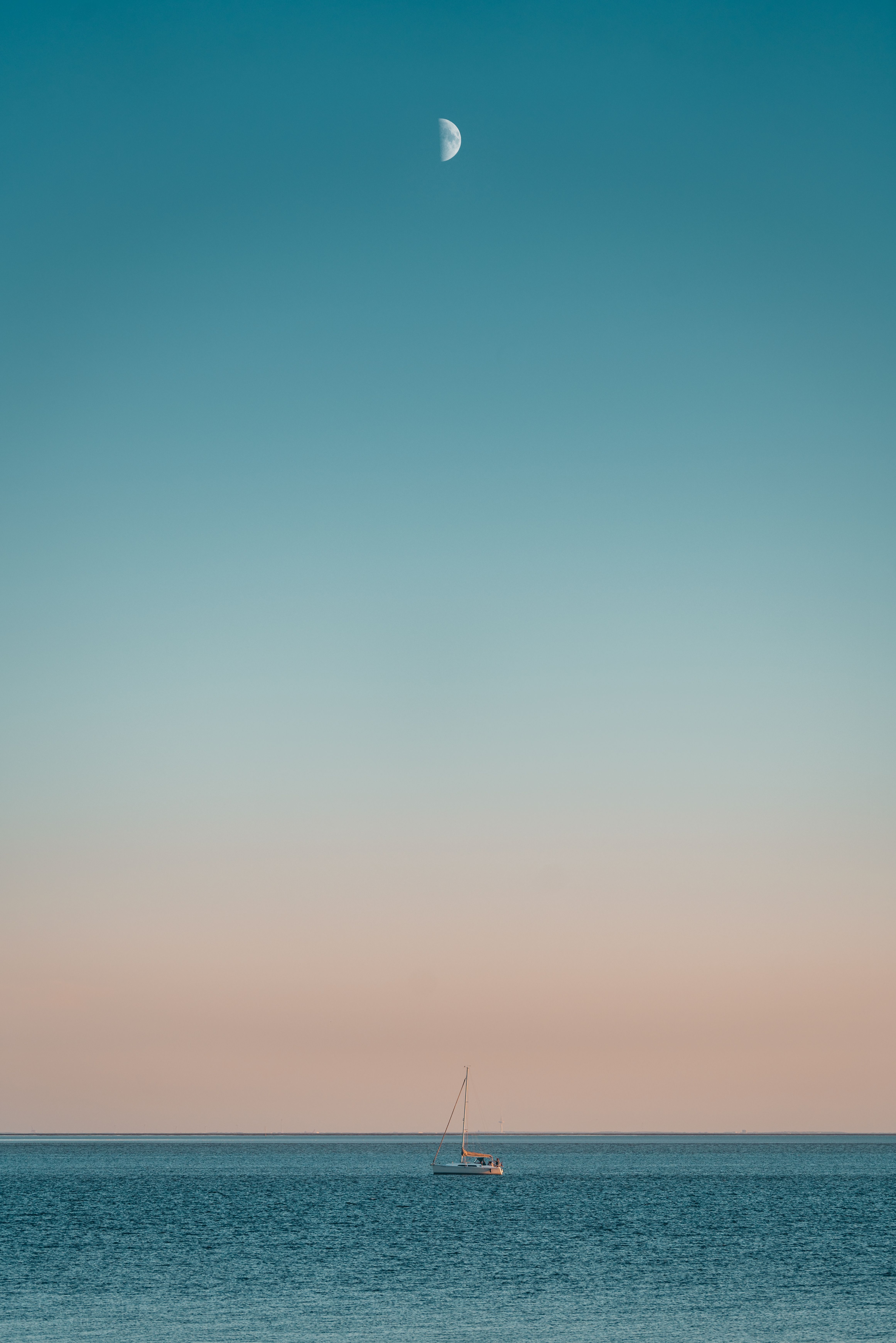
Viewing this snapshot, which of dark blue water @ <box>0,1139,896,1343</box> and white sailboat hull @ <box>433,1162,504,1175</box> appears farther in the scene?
white sailboat hull @ <box>433,1162,504,1175</box>

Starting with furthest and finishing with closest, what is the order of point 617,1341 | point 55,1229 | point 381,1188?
point 381,1188
point 55,1229
point 617,1341

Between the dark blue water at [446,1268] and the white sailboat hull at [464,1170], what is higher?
the white sailboat hull at [464,1170]

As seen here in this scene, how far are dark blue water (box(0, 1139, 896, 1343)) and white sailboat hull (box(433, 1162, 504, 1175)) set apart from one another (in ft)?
95.2

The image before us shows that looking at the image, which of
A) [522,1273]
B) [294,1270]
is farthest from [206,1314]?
[522,1273]

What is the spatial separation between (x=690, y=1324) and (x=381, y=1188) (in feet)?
346

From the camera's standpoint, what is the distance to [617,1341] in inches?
1889

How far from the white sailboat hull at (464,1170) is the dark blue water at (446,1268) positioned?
29021 millimetres

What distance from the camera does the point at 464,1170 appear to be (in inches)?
6535

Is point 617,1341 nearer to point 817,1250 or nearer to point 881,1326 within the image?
point 881,1326

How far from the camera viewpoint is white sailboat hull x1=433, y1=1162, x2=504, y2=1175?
162375 mm

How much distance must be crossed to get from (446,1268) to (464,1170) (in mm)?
101663

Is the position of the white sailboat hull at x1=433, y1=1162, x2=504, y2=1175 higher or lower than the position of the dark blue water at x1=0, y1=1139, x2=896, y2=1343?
higher

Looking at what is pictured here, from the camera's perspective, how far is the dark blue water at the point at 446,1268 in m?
50.6

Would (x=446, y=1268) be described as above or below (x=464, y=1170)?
below
